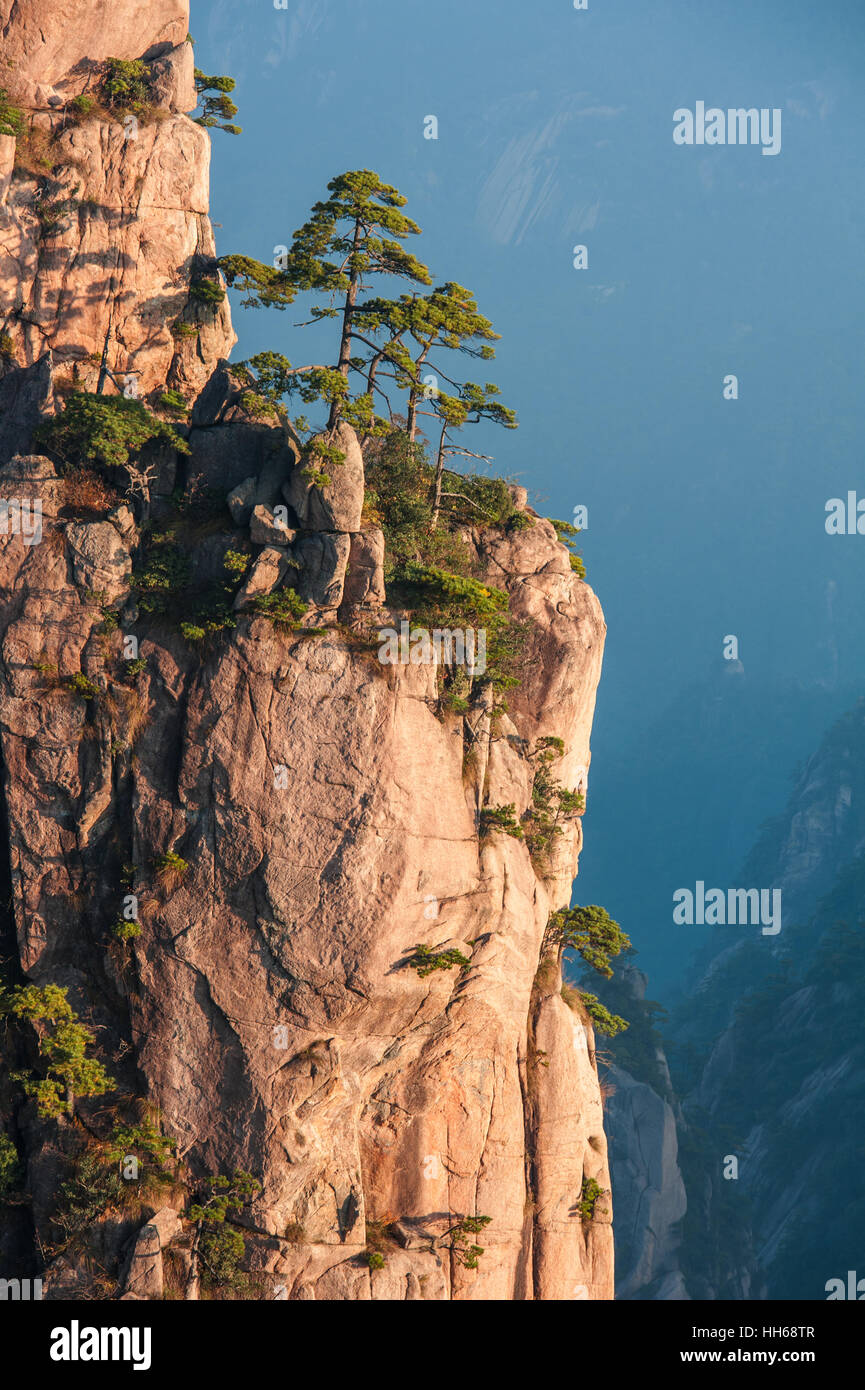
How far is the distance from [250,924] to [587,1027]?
12.2 meters

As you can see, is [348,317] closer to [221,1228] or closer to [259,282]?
[259,282]

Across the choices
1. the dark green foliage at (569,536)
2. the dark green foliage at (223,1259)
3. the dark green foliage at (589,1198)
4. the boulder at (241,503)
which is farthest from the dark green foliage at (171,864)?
the dark green foliage at (569,536)

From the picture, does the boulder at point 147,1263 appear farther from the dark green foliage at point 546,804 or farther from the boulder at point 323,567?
the boulder at point 323,567

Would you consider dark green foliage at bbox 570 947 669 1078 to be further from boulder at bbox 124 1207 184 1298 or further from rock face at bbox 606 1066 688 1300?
boulder at bbox 124 1207 184 1298

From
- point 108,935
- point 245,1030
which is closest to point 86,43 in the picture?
point 108,935

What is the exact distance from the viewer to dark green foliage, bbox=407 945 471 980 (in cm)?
3359

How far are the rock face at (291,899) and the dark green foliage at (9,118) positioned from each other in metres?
11.4

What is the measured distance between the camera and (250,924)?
1314 inches

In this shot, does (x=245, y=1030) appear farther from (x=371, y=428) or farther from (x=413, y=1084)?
(x=371, y=428)

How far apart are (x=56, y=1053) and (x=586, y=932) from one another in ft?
49.9

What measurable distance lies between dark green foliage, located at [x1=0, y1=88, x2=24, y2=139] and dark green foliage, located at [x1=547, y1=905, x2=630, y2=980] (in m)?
28.5

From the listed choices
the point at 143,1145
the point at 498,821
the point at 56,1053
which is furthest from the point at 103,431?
the point at 143,1145

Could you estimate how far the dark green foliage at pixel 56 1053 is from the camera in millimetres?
32469

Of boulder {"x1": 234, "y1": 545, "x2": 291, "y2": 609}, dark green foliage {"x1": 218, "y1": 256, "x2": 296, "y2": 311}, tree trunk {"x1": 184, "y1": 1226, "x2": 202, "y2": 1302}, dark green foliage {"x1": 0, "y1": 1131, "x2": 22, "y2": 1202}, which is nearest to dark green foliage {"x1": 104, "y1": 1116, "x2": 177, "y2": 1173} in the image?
tree trunk {"x1": 184, "y1": 1226, "x2": 202, "y2": 1302}
